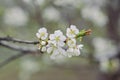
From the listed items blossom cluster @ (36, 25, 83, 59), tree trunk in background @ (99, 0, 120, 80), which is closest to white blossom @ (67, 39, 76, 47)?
blossom cluster @ (36, 25, 83, 59)

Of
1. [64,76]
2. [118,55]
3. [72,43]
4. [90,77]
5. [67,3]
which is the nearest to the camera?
[72,43]

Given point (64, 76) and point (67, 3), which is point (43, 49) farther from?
point (64, 76)

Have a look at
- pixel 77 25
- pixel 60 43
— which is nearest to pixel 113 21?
pixel 77 25

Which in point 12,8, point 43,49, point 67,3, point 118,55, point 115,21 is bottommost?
point 43,49

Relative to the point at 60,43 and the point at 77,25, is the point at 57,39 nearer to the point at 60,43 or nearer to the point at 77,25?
the point at 60,43

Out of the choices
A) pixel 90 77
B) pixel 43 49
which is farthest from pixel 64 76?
Answer: pixel 43 49

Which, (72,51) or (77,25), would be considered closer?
(72,51)
